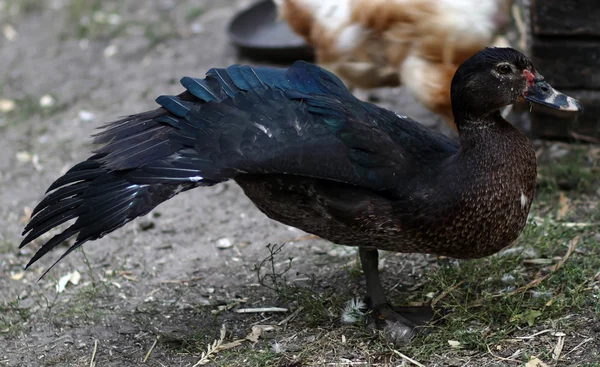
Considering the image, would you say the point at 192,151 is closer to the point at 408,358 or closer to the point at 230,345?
the point at 230,345

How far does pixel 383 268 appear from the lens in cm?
424

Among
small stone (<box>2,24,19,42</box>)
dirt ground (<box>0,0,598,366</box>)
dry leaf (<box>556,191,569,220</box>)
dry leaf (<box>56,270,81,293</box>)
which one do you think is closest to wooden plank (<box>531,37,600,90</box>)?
dry leaf (<box>556,191,569,220</box>)

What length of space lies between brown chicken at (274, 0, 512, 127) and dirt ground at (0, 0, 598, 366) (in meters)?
0.78

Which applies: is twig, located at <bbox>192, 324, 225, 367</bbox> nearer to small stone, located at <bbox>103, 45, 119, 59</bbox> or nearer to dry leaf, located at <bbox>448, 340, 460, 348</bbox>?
dry leaf, located at <bbox>448, 340, 460, 348</bbox>

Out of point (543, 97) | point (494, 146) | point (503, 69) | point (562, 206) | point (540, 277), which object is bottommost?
point (562, 206)

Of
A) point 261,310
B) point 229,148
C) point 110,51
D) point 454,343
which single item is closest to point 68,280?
point 261,310

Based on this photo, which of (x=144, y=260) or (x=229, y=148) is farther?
(x=144, y=260)

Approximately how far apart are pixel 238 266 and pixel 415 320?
1.12m

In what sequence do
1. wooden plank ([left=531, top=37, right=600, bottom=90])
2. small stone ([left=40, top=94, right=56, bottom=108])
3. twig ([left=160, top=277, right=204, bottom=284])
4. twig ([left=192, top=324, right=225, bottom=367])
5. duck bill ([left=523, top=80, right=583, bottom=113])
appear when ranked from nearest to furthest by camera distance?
duck bill ([left=523, top=80, right=583, bottom=113]) → twig ([left=192, top=324, right=225, bottom=367]) → twig ([left=160, top=277, right=204, bottom=284]) → wooden plank ([left=531, top=37, right=600, bottom=90]) → small stone ([left=40, top=94, right=56, bottom=108])

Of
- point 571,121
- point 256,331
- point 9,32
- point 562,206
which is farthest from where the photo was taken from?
point 9,32

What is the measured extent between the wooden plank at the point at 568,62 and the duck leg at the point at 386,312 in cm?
199

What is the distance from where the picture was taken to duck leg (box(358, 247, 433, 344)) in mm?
3592

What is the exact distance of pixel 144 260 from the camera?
4.58 metres

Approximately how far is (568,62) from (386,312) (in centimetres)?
219
